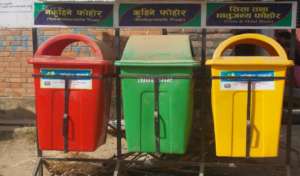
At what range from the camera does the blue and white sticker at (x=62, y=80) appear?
15.3ft

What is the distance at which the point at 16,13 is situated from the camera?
6.88 meters

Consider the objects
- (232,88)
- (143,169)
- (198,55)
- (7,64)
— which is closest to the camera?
(232,88)

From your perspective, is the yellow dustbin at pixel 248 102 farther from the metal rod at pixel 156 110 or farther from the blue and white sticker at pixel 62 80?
the blue and white sticker at pixel 62 80

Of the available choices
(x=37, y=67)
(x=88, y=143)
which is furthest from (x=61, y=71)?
(x=88, y=143)

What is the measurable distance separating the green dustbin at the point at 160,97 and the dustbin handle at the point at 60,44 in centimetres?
29

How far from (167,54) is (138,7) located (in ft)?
2.03

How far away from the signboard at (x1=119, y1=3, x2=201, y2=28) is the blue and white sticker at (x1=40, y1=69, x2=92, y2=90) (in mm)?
683

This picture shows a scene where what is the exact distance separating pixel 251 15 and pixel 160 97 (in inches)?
44.3

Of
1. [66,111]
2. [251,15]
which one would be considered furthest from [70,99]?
[251,15]

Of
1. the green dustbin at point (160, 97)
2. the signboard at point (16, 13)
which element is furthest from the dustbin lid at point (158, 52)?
the signboard at point (16, 13)

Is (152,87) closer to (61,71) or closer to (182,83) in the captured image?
(182,83)

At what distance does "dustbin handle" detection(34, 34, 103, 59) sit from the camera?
189 inches

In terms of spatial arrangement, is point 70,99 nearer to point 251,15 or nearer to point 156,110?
point 156,110

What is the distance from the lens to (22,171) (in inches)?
221
